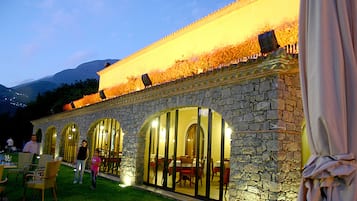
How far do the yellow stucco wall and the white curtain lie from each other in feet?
21.1

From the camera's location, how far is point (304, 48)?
93.7 inches

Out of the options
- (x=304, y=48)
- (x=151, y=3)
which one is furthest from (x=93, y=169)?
(x=151, y=3)

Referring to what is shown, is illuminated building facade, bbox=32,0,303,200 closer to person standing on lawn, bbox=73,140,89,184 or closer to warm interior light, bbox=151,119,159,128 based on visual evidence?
warm interior light, bbox=151,119,159,128

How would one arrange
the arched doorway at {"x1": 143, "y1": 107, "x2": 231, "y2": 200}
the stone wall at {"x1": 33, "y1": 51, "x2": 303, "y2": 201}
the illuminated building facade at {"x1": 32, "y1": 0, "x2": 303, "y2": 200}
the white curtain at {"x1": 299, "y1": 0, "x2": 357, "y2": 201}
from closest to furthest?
the white curtain at {"x1": 299, "y1": 0, "x2": 357, "y2": 201}, the stone wall at {"x1": 33, "y1": 51, "x2": 303, "y2": 201}, the illuminated building facade at {"x1": 32, "y1": 0, "x2": 303, "y2": 200}, the arched doorway at {"x1": 143, "y1": 107, "x2": 231, "y2": 200}

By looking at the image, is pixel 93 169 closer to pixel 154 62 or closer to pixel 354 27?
pixel 154 62

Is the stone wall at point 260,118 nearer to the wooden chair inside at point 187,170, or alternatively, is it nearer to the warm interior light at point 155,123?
the wooden chair inside at point 187,170

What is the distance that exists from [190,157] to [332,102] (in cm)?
996

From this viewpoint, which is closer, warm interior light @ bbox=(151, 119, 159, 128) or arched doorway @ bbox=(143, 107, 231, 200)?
arched doorway @ bbox=(143, 107, 231, 200)

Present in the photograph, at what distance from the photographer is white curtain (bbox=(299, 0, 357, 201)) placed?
78.4 inches

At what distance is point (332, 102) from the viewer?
2016 millimetres

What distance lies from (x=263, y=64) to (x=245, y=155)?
2.11m

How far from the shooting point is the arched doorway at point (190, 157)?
8.45 meters

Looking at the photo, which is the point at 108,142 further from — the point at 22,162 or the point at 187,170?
the point at 187,170

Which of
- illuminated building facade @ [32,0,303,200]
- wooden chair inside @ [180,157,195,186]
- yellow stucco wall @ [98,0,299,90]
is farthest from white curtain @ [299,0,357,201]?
wooden chair inside @ [180,157,195,186]
